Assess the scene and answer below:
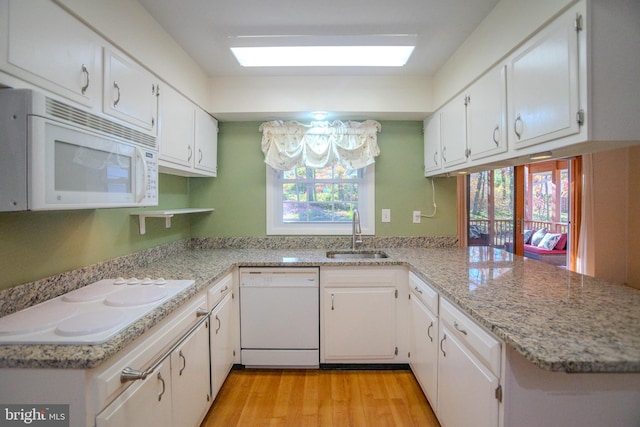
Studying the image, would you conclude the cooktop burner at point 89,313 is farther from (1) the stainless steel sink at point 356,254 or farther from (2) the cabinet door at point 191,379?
(1) the stainless steel sink at point 356,254

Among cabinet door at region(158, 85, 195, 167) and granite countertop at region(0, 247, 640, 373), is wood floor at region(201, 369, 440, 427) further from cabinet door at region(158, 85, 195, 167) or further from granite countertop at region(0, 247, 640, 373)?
cabinet door at region(158, 85, 195, 167)

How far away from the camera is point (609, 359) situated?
801 mm

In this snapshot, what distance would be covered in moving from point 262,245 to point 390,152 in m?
1.52

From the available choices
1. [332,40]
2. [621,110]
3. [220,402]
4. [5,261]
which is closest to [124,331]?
[5,261]

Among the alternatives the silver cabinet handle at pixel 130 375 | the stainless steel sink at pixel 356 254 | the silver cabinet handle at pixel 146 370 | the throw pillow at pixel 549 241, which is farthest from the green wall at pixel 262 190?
the throw pillow at pixel 549 241

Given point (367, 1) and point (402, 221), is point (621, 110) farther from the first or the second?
point (402, 221)

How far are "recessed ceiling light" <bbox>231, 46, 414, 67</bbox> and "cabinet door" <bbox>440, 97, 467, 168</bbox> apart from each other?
0.51 m

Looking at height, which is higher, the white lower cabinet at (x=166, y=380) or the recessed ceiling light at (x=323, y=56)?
the recessed ceiling light at (x=323, y=56)

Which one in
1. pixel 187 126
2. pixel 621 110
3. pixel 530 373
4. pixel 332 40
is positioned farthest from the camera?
pixel 187 126

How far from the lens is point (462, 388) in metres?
1.31

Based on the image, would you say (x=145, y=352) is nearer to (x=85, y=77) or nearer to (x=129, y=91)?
(x=85, y=77)

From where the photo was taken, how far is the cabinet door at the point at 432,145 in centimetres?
246

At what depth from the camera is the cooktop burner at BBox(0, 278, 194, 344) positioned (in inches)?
37.3

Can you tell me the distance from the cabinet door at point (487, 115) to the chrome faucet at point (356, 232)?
3.52 feet
